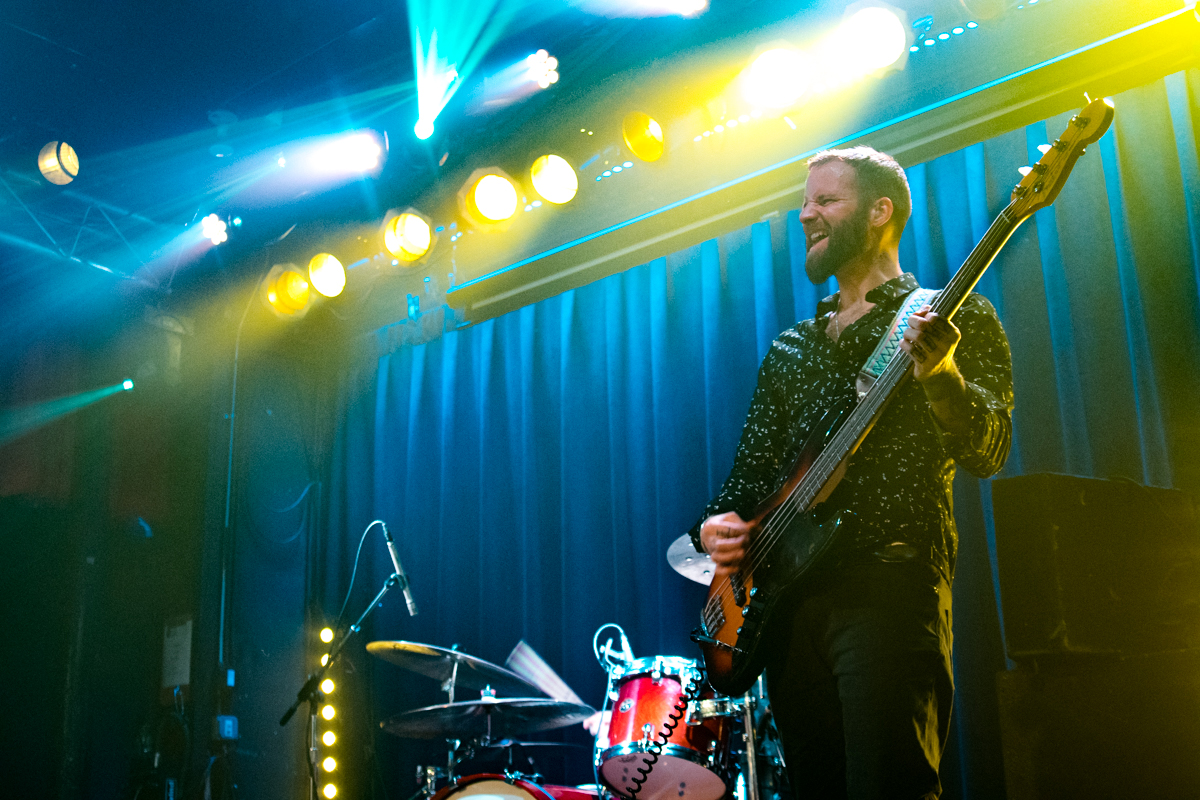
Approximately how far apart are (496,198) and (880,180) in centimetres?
222

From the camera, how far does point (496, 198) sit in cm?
393

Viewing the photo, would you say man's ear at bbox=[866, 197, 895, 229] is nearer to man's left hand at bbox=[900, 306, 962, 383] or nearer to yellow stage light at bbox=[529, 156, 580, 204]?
man's left hand at bbox=[900, 306, 962, 383]

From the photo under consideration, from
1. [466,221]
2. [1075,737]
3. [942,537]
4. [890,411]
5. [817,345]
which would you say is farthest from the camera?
[466,221]

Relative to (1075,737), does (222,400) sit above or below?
above

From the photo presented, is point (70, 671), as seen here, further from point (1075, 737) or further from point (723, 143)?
point (1075, 737)

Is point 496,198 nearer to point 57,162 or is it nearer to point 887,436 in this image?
point 57,162

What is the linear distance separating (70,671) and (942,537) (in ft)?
14.9

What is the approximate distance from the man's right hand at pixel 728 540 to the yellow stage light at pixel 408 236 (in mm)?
2685

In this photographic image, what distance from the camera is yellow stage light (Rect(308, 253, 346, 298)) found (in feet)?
15.3

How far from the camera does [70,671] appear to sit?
4.43 metres

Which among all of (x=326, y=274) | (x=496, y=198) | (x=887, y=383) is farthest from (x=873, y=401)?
(x=326, y=274)

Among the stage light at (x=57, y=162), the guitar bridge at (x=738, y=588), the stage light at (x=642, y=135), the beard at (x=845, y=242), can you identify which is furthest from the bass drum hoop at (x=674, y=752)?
the stage light at (x=57, y=162)

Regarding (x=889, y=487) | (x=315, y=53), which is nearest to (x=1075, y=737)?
(x=889, y=487)

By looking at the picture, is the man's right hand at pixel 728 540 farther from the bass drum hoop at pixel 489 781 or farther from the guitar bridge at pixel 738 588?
the bass drum hoop at pixel 489 781
